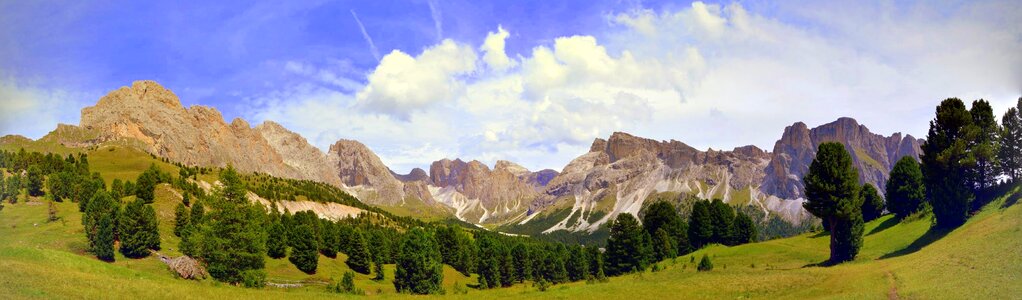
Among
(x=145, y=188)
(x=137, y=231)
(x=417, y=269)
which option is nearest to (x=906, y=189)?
(x=417, y=269)

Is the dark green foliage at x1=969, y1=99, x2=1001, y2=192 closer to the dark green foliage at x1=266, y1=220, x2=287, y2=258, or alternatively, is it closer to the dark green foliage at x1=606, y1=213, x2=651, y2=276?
the dark green foliage at x1=606, y1=213, x2=651, y2=276

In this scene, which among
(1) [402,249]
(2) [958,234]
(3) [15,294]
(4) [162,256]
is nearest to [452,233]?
(1) [402,249]

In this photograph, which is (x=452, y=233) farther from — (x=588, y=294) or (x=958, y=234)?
(x=958, y=234)

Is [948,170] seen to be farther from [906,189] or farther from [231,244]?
[231,244]

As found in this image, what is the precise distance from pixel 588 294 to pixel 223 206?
1598 inches

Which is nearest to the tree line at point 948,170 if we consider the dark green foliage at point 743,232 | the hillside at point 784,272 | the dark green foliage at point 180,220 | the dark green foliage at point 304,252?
the hillside at point 784,272

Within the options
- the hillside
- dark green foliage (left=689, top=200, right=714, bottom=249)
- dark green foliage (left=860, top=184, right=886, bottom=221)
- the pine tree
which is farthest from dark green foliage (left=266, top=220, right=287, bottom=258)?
dark green foliage (left=860, top=184, right=886, bottom=221)

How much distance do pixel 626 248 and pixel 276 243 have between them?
64.8m

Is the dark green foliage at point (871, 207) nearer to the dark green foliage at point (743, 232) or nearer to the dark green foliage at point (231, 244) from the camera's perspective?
the dark green foliage at point (743, 232)

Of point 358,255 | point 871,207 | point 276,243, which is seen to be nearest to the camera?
point 276,243

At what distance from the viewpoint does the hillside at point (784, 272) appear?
3027cm

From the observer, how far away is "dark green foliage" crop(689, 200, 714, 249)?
107562 millimetres

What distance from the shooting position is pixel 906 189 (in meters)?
86.6

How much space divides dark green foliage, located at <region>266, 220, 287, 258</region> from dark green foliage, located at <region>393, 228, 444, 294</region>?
26.5 m
